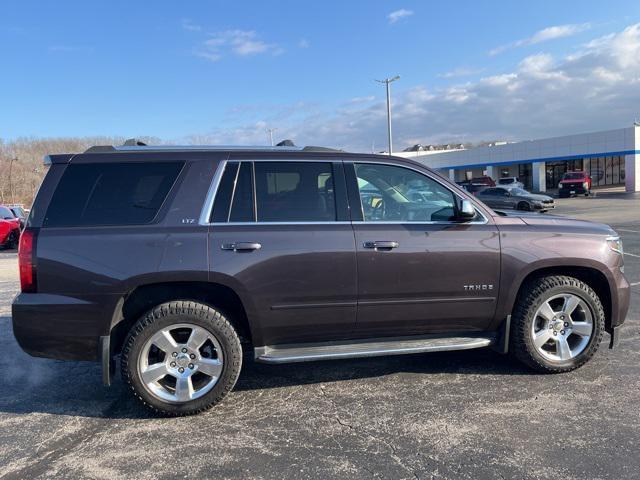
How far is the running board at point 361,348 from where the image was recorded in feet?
12.4

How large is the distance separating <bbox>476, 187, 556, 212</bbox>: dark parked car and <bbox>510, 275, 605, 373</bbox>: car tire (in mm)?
20515

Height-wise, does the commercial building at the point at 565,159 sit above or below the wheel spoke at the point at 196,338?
above

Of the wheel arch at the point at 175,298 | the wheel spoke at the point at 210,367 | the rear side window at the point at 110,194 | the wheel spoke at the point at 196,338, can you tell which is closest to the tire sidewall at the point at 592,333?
the wheel arch at the point at 175,298

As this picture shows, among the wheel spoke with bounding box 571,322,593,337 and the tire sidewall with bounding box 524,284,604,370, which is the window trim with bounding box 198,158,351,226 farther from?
the wheel spoke with bounding box 571,322,593,337

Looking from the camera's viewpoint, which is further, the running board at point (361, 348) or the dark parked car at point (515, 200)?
the dark parked car at point (515, 200)

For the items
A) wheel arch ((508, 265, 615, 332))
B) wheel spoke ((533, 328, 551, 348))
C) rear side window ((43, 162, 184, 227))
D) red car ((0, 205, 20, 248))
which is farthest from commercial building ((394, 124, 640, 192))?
rear side window ((43, 162, 184, 227))

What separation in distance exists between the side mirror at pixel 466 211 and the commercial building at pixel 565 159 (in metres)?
42.9

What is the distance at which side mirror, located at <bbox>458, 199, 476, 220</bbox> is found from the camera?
4.00m

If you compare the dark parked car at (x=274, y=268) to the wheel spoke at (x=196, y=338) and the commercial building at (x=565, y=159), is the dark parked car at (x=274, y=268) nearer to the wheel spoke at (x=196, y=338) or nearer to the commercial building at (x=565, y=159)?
the wheel spoke at (x=196, y=338)

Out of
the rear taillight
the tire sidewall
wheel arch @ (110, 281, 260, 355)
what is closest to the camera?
the rear taillight

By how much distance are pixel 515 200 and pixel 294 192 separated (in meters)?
23.2

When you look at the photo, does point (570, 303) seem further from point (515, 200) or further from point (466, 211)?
point (515, 200)

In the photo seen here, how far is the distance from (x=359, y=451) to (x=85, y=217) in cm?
249

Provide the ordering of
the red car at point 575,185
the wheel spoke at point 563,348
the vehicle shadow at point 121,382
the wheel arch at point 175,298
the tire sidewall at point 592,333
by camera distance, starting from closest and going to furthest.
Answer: the wheel arch at point 175,298 → the vehicle shadow at point 121,382 → the tire sidewall at point 592,333 → the wheel spoke at point 563,348 → the red car at point 575,185
